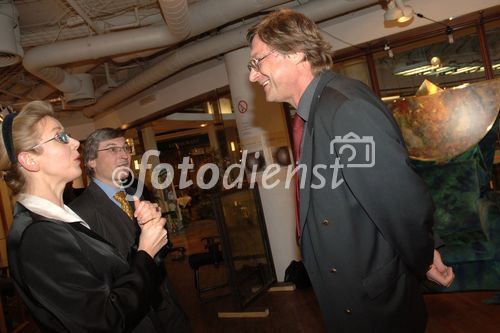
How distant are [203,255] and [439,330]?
10.4ft

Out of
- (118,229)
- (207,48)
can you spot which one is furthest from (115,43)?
(118,229)

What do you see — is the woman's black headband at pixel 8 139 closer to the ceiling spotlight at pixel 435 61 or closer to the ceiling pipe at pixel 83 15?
the ceiling pipe at pixel 83 15

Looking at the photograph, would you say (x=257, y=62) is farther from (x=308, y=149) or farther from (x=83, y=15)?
(x=83, y=15)

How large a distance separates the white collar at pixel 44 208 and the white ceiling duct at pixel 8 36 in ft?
9.86

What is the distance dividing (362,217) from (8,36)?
153 inches

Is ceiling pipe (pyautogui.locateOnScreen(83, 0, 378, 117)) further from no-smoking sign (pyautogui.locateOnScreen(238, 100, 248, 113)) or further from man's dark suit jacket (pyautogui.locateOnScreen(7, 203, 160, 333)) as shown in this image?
man's dark suit jacket (pyautogui.locateOnScreen(7, 203, 160, 333))

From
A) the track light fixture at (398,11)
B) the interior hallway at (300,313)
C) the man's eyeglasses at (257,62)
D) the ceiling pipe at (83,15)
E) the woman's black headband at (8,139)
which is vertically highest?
the ceiling pipe at (83,15)

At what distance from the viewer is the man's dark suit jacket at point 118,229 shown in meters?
2.05

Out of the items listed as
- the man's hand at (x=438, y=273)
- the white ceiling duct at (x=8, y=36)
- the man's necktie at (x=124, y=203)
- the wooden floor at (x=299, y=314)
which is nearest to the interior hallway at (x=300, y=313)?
the wooden floor at (x=299, y=314)

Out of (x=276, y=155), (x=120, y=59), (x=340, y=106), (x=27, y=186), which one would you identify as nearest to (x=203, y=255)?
(x=276, y=155)

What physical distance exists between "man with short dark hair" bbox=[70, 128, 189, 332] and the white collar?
44cm

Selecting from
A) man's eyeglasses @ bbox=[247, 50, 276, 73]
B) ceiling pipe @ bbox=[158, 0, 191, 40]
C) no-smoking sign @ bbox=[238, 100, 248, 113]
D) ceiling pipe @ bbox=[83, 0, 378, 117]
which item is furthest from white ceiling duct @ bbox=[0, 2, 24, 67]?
man's eyeglasses @ bbox=[247, 50, 276, 73]

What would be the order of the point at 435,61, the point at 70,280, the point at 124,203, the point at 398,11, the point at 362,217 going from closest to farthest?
the point at 70,280 < the point at 362,217 < the point at 124,203 < the point at 398,11 < the point at 435,61

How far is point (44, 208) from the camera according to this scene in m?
1.37
